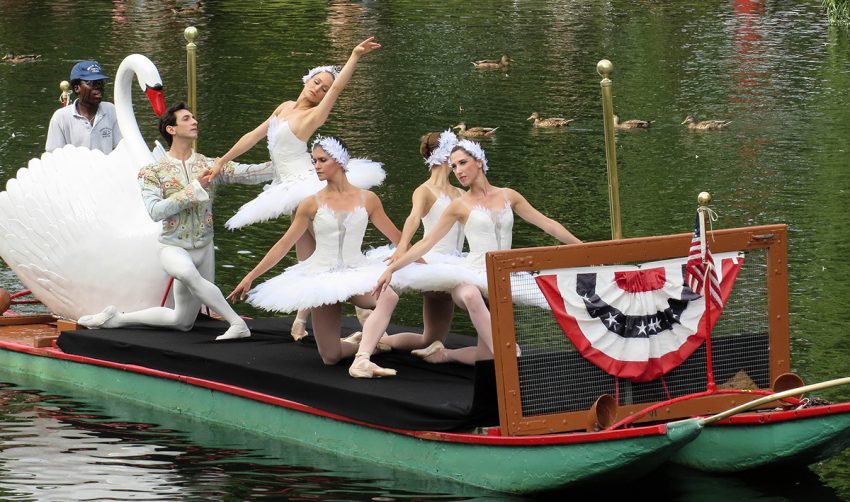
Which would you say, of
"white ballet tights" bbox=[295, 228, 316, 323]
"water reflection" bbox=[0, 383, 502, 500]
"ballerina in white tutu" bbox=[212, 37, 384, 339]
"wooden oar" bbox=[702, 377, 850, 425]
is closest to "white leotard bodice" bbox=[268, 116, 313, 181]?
"ballerina in white tutu" bbox=[212, 37, 384, 339]

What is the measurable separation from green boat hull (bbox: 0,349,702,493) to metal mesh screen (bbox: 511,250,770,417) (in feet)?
1.17

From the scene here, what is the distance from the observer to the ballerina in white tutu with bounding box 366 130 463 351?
1145 cm

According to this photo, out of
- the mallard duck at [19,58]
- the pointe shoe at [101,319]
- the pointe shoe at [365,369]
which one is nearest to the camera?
the pointe shoe at [365,369]

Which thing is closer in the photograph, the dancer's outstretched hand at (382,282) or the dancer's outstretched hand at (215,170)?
the dancer's outstretched hand at (382,282)

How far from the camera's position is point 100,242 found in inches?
531

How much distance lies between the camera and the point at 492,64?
31.9 m

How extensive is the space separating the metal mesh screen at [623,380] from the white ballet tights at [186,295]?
10.4 ft

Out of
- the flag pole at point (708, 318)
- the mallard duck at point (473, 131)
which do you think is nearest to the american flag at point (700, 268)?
the flag pole at point (708, 318)

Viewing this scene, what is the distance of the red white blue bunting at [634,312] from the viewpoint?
10398 mm

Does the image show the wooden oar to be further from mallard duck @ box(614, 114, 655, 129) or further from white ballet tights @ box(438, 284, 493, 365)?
mallard duck @ box(614, 114, 655, 129)

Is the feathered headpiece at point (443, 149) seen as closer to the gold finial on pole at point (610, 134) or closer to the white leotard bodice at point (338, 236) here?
the white leotard bodice at point (338, 236)

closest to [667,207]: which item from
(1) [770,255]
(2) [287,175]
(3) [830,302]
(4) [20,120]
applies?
(3) [830,302]

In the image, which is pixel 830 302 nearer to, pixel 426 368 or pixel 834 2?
pixel 426 368

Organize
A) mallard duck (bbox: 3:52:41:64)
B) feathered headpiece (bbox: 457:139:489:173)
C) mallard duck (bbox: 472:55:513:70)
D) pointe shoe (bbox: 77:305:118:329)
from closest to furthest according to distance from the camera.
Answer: feathered headpiece (bbox: 457:139:489:173)
pointe shoe (bbox: 77:305:118:329)
mallard duck (bbox: 472:55:513:70)
mallard duck (bbox: 3:52:41:64)
